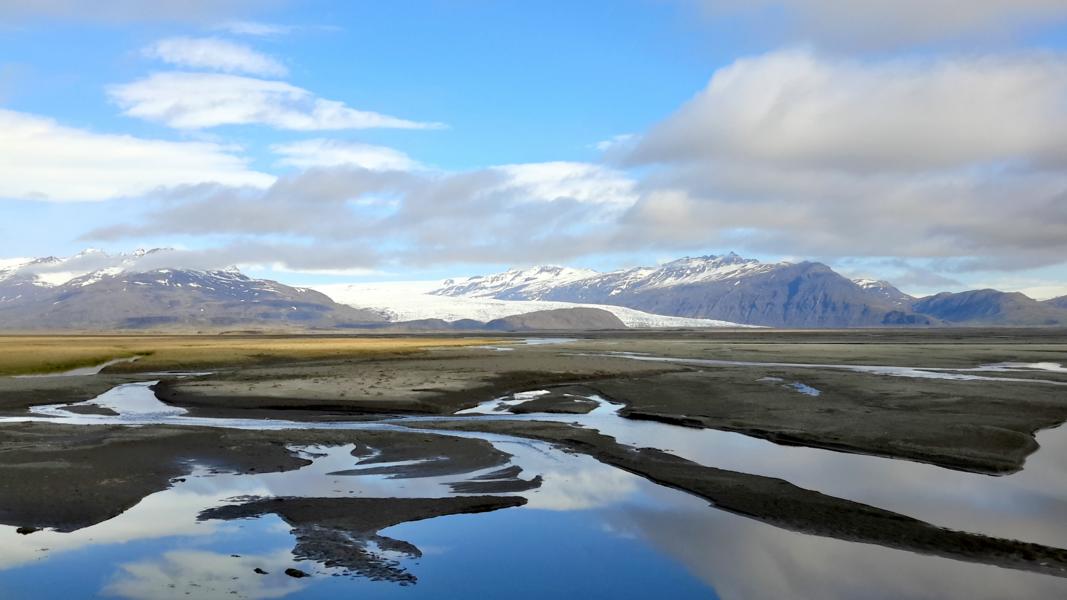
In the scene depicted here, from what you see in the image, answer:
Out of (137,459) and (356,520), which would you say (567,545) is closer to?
(356,520)

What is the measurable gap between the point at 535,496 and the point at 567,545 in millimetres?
4172

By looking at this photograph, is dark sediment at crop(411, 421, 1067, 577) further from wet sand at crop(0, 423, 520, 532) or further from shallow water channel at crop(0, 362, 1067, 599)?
wet sand at crop(0, 423, 520, 532)

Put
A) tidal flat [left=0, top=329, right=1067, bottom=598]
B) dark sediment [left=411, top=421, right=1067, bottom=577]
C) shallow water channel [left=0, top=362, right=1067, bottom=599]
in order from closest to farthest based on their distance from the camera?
shallow water channel [left=0, top=362, right=1067, bottom=599], tidal flat [left=0, top=329, right=1067, bottom=598], dark sediment [left=411, top=421, right=1067, bottom=577]

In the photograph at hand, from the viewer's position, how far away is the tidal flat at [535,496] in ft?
A: 47.6

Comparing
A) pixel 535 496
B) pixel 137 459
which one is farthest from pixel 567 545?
pixel 137 459

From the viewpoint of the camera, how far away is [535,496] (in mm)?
20703

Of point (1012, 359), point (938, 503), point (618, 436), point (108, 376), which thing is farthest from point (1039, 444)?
point (1012, 359)

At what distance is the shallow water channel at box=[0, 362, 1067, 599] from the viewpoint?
45.7 feet

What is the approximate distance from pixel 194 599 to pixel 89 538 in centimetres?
507

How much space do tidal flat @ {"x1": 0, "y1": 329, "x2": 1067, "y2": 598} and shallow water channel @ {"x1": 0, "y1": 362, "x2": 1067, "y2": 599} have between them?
72mm

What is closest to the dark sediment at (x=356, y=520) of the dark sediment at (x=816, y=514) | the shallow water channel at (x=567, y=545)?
the shallow water channel at (x=567, y=545)

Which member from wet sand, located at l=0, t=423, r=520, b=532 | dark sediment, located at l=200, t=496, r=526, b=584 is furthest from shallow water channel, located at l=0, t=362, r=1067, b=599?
wet sand, located at l=0, t=423, r=520, b=532

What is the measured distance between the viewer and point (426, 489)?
834 inches

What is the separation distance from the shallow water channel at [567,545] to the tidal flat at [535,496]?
0.24ft
